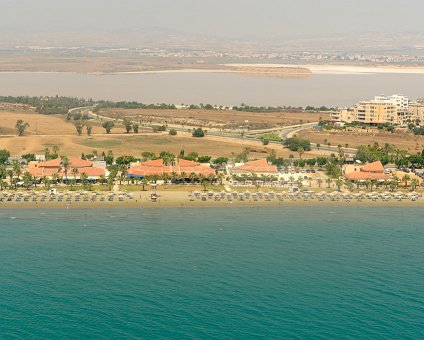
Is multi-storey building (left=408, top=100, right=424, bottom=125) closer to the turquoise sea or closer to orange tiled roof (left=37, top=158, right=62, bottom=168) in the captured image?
the turquoise sea

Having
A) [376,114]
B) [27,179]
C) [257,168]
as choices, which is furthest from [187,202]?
[376,114]

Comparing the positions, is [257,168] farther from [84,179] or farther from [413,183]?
[84,179]

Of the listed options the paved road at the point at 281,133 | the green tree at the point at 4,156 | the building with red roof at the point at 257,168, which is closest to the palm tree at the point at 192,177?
the building with red roof at the point at 257,168

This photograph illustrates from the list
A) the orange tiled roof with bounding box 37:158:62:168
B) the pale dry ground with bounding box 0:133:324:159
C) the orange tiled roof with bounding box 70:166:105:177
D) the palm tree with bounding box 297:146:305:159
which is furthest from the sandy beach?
the pale dry ground with bounding box 0:133:324:159

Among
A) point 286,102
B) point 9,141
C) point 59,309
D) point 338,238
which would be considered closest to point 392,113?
point 286,102

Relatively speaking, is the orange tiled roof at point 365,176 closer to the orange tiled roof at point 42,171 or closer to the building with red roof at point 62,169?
the building with red roof at point 62,169

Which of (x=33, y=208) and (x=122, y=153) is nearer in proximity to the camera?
(x=33, y=208)

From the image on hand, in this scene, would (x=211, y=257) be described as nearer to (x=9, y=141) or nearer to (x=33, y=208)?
(x=33, y=208)
